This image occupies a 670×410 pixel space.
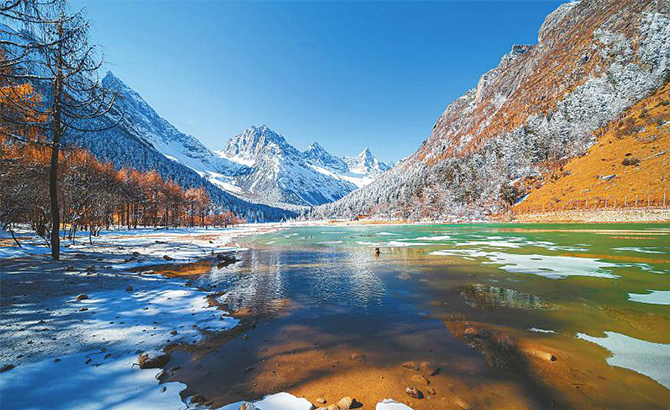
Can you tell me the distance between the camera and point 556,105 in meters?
123

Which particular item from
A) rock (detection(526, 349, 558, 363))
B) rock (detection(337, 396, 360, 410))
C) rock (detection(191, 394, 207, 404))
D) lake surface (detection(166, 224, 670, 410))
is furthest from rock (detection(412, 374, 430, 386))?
rock (detection(191, 394, 207, 404))

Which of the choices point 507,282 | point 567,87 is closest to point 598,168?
point 567,87

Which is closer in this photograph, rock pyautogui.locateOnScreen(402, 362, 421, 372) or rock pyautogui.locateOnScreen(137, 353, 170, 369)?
rock pyautogui.locateOnScreen(137, 353, 170, 369)

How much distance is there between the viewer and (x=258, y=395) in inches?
184

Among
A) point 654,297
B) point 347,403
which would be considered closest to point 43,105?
point 347,403

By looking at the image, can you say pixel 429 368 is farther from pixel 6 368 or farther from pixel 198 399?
pixel 6 368

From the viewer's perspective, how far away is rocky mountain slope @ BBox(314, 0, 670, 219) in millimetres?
99875

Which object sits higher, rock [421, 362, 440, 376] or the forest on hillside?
the forest on hillside

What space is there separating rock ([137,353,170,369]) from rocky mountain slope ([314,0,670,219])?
130m

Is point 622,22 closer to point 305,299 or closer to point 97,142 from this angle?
point 305,299

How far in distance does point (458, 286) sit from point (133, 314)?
13814 millimetres

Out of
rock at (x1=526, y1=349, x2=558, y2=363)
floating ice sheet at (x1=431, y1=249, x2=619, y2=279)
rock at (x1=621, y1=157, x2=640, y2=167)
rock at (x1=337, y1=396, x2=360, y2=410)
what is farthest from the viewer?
rock at (x1=621, y1=157, x2=640, y2=167)

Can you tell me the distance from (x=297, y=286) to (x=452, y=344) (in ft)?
28.8

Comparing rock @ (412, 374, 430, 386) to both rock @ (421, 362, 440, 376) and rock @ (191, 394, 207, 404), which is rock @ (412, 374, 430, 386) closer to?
rock @ (421, 362, 440, 376)
